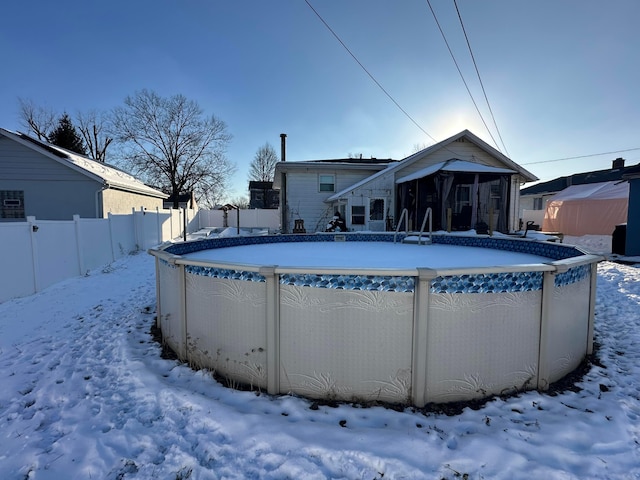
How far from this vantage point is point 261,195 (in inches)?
1407

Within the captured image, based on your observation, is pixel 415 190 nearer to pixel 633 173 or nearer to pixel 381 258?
pixel 633 173

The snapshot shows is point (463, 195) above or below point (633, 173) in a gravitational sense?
below

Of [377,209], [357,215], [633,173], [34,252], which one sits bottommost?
[34,252]

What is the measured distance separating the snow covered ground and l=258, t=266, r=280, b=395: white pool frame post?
14 centimetres

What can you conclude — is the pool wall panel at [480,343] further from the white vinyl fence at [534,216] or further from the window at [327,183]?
the white vinyl fence at [534,216]

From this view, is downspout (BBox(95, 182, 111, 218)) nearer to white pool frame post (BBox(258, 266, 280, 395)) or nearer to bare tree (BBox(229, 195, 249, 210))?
white pool frame post (BBox(258, 266, 280, 395))

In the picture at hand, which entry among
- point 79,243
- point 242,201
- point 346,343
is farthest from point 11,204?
point 242,201

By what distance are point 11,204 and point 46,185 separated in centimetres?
144

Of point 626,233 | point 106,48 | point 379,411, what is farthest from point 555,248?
point 106,48

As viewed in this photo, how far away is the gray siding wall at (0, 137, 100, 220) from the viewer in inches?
444

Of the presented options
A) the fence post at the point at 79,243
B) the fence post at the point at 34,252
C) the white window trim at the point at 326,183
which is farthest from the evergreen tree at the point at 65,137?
the fence post at the point at 34,252

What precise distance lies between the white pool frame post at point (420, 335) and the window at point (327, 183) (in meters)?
13.2

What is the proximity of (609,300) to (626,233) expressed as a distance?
20.0 ft

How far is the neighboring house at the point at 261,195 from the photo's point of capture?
113ft
